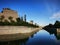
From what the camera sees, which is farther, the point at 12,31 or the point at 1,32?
the point at 12,31

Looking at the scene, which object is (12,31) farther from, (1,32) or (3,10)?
(3,10)

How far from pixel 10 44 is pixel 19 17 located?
40.8 m

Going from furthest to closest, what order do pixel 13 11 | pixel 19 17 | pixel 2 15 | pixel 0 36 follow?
pixel 19 17, pixel 13 11, pixel 2 15, pixel 0 36

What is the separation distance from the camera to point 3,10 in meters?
53.5

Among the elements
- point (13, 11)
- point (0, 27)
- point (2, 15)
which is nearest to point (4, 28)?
point (0, 27)

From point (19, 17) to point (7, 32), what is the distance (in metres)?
32.2

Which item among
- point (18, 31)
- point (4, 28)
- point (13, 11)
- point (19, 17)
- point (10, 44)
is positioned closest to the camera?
point (10, 44)

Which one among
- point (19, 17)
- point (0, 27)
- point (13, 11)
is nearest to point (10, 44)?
point (0, 27)

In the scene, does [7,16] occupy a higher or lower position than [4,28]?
higher

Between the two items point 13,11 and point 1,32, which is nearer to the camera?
point 1,32

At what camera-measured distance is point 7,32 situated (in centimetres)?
2873

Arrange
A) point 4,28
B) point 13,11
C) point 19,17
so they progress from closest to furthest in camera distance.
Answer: point 4,28 < point 13,11 < point 19,17

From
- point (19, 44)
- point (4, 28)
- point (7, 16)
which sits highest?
point (7, 16)

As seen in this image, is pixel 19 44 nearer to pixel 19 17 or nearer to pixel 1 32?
pixel 1 32
